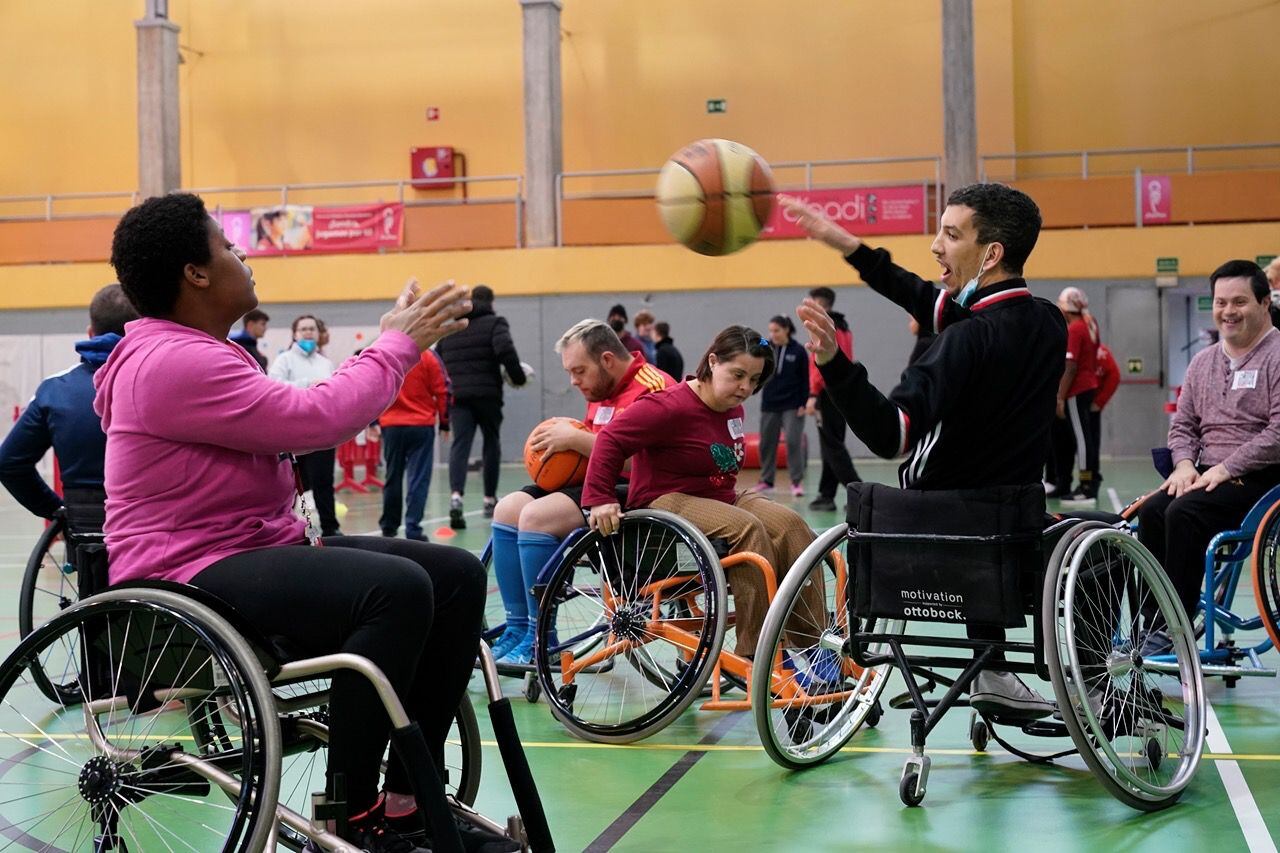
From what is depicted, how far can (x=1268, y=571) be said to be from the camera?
3.98 metres

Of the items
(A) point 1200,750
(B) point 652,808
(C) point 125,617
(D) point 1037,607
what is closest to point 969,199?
(D) point 1037,607

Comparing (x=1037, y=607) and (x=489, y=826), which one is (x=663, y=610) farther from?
(x=489, y=826)

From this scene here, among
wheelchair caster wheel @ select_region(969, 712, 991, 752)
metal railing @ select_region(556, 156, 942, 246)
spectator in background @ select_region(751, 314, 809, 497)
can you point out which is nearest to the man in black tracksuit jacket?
wheelchair caster wheel @ select_region(969, 712, 991, 752)

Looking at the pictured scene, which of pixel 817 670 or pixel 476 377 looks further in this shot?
pixel 476 377

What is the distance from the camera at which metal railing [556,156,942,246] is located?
15867 mm

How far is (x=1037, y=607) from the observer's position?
3037 millimetres

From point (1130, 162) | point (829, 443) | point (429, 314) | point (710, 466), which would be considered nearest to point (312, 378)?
point (829, 443)

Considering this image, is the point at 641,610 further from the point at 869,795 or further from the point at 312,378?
the point at 312,378

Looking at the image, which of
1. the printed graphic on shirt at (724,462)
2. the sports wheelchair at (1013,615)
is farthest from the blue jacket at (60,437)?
the sports wheelchair at (1013,615)

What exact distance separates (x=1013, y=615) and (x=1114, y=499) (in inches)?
308

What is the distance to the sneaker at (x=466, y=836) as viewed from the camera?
2.42 meters

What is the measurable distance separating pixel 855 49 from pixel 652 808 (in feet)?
50.4

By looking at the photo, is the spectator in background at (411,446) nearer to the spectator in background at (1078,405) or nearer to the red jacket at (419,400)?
the red jacket at (419,400)

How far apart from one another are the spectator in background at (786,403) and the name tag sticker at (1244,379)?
648cm
